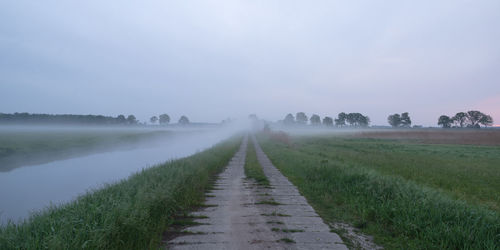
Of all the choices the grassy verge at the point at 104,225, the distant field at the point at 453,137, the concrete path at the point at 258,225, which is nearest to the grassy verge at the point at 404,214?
the concrete path at the point at 258,225

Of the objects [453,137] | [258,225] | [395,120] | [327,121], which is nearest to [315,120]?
[327,121]

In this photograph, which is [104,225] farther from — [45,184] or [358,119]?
[358,119]

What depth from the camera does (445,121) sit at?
129375 millimetres

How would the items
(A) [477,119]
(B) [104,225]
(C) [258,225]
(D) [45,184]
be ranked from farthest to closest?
(A) [477,119] → (D) [45,184] → (C) [258,225] → (B) [104,225]

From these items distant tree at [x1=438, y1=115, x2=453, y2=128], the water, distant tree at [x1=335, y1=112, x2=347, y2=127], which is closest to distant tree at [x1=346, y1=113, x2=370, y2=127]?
distant tree at [x1=335, y1=112, x2=347, y2=127]

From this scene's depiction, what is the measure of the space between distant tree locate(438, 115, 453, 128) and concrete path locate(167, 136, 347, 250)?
558ft

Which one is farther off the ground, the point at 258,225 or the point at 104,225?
the point at 104,225

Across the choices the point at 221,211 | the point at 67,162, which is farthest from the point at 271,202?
the point at 67,162

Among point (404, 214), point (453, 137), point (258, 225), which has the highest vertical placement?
point (404, 214)

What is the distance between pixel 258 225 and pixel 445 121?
173955 mm

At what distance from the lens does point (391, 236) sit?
472 centimetres

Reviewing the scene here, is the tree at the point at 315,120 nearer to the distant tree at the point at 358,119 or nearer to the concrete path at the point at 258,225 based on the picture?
the distant tree at the point at 358,119

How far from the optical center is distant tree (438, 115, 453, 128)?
128 meters

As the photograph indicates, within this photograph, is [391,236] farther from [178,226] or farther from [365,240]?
[178,226]
